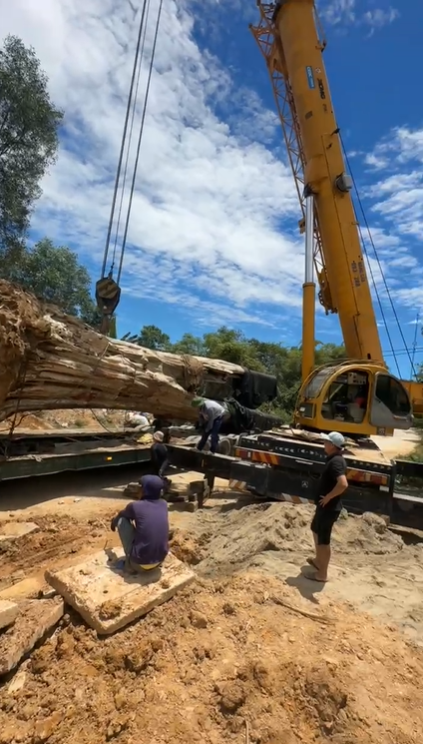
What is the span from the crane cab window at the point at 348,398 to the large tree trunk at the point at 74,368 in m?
2.66

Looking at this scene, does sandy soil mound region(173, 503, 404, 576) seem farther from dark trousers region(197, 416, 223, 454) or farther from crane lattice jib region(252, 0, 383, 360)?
crane lattice jib region(252, 0, 383, 360)

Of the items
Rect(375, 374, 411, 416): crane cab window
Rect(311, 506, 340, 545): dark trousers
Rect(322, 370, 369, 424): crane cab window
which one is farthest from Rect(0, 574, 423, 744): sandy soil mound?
Rect(375, 374, 411, 416): crane cab window

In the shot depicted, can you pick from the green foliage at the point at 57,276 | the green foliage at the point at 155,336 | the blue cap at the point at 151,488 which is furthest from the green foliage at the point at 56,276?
the green foliage at the point at 155,336

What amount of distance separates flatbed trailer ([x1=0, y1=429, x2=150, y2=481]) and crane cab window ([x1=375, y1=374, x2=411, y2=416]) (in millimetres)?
4318

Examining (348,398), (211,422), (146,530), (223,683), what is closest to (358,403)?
(348,398)

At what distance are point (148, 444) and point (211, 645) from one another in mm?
6299

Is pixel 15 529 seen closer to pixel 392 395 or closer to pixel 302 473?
pixel 302 473

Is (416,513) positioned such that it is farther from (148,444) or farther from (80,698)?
(148,444)

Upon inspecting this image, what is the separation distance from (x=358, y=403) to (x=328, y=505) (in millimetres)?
3884

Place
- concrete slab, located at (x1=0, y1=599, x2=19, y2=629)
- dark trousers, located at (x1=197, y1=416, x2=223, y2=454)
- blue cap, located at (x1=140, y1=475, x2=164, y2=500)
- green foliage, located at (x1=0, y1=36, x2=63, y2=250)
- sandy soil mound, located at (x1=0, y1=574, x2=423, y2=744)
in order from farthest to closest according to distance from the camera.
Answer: green foliage, located at (x1=0, y1=36, x2=63, y2=250)
dark trousers, located at (x1=197, y1=416, x2=223, y2=454)
blue cap, located at (x1=140, y1=475, x2=164, y2=500)
concrete slab, located at (x1=0, y1=599, x2=19, y2=629)
sandy soil mound, located at (x1=0, y1=574, x2=423, y2=744)

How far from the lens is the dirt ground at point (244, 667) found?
2.20 meters

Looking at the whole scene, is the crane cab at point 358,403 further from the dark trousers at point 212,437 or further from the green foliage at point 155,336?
the green foliage at point 155,336

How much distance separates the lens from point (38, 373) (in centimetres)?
586

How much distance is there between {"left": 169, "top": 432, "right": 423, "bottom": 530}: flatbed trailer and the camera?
552 centimetres
